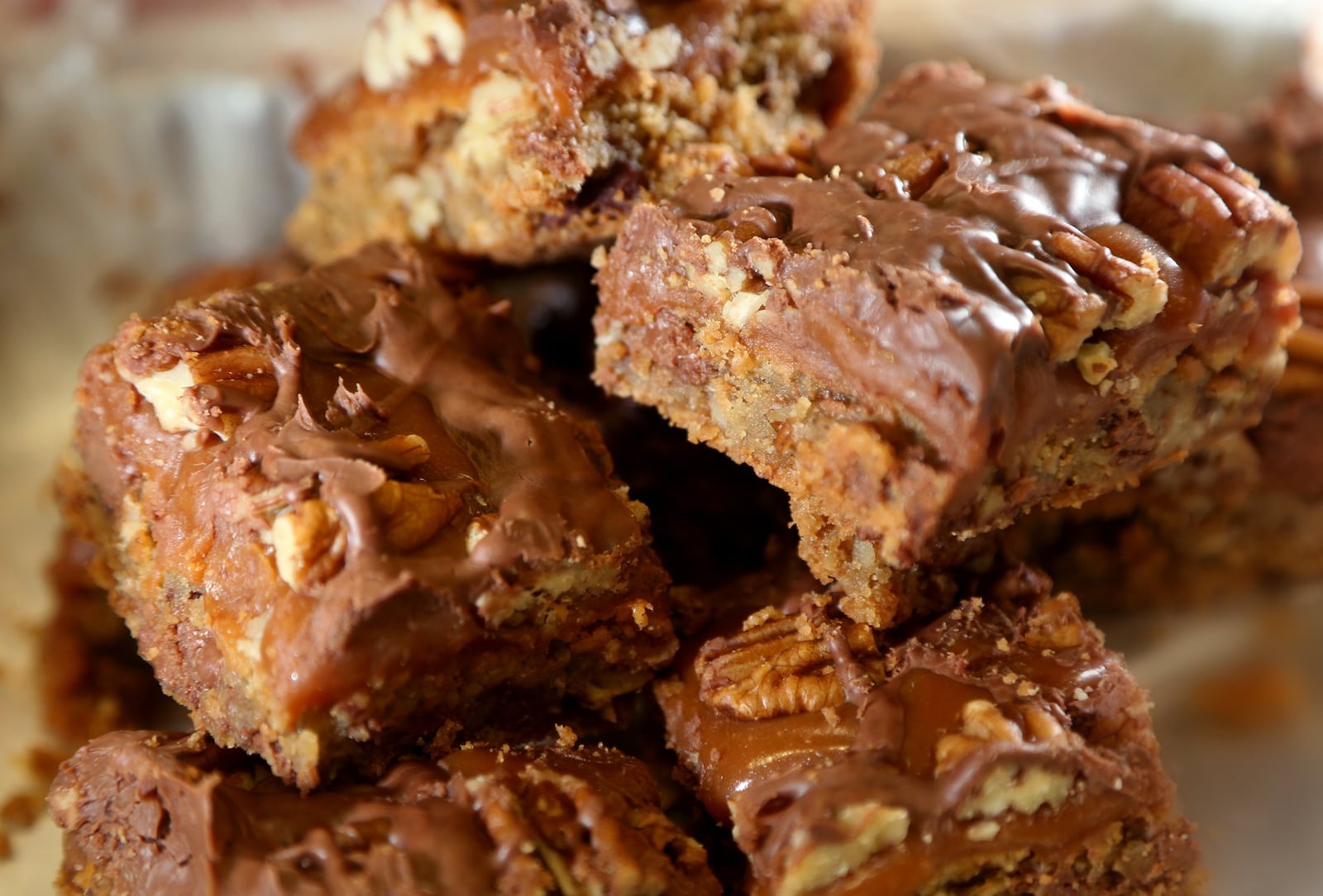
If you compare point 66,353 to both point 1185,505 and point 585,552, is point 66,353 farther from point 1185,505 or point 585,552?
point 1185,505

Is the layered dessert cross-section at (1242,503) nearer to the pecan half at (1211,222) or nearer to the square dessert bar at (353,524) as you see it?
the pecan half at (1211,222)

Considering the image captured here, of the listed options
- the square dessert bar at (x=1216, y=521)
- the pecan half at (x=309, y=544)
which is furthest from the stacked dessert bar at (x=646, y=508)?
the square dessert bar at (x=1216, y=521)

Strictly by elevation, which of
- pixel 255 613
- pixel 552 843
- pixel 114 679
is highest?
pixel 255 613

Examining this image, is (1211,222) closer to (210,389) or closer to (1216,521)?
(1216,521)

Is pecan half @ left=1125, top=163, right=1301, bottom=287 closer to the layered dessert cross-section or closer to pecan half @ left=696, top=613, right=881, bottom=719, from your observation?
the layered dessert cross-section

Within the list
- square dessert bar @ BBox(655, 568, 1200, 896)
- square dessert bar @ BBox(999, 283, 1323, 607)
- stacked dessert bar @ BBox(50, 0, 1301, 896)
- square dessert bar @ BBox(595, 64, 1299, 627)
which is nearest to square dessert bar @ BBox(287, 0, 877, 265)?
stacked dessert bar @ BBox(50, 0, 1301, 896)

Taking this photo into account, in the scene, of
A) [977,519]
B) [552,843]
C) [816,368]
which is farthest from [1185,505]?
[552,843]
